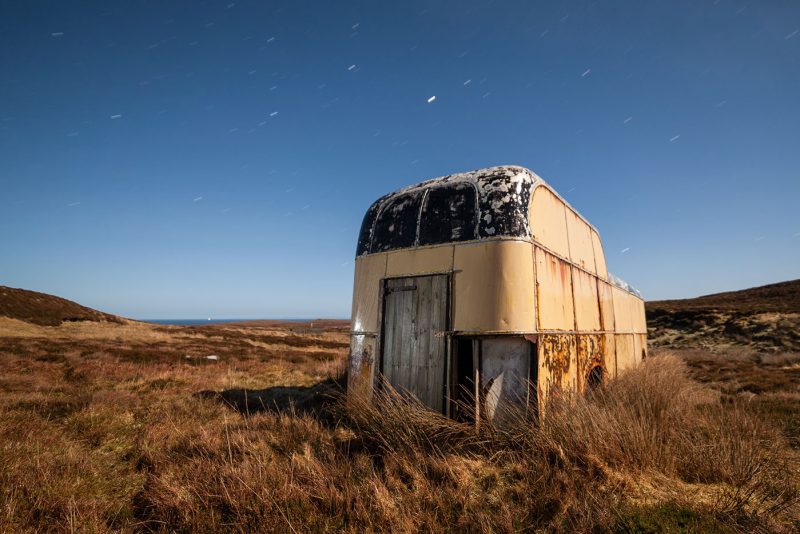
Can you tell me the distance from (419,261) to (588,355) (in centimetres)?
418

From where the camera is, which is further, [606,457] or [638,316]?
[638,316]

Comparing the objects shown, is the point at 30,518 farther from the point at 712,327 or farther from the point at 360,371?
the point at 712,327

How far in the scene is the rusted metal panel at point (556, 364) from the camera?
573cm

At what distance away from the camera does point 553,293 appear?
6531 millimetres

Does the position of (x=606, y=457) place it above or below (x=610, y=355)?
below

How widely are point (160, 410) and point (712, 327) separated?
133 feet

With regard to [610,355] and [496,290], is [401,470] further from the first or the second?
[610,355]

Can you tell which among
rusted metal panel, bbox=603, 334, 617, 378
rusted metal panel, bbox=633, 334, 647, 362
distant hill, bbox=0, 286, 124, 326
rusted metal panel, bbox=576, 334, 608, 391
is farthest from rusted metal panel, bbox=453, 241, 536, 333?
distant hill, bbox=0, 286, 124, 326

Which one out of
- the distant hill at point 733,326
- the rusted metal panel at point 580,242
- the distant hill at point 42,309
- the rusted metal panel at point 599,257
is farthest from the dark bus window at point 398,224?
the distant hill at point 42,309

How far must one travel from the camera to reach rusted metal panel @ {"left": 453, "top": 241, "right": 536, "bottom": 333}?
5680 mm

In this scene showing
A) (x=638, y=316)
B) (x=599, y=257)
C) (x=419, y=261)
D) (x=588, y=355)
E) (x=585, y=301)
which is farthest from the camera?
(x=638, y=316)

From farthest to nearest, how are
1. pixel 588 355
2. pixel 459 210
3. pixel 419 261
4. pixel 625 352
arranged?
pixel 625 352
pixel 588 355
pixel 419 261
pixel 459 210

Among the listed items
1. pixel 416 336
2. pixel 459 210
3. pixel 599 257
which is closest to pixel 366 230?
pixel 459 210

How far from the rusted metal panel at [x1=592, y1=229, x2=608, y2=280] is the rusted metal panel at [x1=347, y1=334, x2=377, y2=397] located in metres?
6.18
